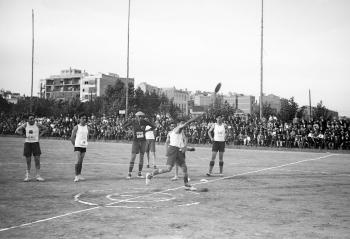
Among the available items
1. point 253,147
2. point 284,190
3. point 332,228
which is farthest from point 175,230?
point 253,147

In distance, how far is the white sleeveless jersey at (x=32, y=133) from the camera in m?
12.0

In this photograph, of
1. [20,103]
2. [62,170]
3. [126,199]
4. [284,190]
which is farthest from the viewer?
[20,103]

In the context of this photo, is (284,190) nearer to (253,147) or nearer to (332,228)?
(332,228)

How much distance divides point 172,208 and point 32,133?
6.46 metres

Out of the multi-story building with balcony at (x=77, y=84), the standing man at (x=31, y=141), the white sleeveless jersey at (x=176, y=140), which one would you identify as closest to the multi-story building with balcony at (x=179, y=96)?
the multi-story building with balcony at (x=77, y=84)

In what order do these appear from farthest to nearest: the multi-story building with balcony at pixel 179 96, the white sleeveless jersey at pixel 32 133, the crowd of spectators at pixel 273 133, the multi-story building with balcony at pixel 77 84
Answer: the multi-story building with balcony at pixel 179 96 → the multi-story building with balcony at pixel 77 84 → the crowd of spectators at pixel 273 133 → the white sleeveless jersey at pixel 32 133

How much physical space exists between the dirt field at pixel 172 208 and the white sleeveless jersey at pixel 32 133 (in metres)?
1.36

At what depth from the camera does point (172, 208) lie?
791 centimetres

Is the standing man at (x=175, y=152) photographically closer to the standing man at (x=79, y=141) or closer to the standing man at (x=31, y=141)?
the standing man at (x=79, y=141)

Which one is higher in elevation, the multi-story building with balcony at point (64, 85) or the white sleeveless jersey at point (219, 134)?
the multi-story building with balcony at point (64, 85)

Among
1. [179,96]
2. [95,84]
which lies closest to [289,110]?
[95,84]

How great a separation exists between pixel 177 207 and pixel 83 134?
5.25m

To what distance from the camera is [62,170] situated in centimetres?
1449

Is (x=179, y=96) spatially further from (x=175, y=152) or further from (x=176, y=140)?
(x=175, y=152)
